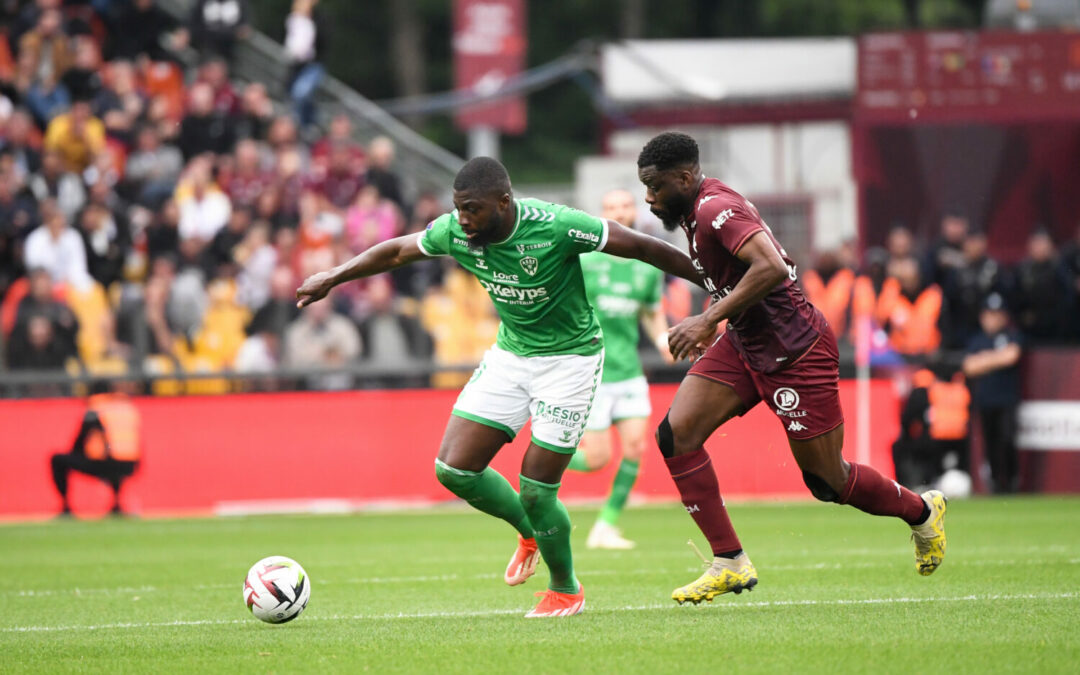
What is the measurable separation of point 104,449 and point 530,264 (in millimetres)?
9401

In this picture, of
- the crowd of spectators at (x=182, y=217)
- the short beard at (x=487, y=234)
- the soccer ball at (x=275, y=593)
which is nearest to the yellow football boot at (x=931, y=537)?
the short beard at (x=487, y=234)

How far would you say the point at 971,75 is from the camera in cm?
2114

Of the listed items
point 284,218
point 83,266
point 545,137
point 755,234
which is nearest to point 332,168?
point 284,218

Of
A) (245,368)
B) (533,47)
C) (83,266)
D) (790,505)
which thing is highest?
(533,47)

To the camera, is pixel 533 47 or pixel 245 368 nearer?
pixel 245 368

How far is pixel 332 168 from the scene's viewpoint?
2011cm

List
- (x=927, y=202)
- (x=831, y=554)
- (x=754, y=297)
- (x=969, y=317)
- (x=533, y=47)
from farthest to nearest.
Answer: (x=533, y=47) → (x=927, y=202) → (x=969, y=317) → (x=831, y=554) → (x=754, y=297)

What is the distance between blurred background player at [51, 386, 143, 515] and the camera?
1625 centimetres

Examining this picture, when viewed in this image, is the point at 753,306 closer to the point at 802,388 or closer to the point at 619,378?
the point at 802,388

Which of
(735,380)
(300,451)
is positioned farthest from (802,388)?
(300,451)

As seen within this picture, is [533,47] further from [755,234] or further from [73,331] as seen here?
[755,234]

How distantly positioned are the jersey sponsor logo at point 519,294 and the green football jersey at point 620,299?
4.19m

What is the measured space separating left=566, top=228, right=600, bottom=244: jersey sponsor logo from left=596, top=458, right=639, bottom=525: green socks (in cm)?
448

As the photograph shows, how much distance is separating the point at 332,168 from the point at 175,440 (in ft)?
16.2
